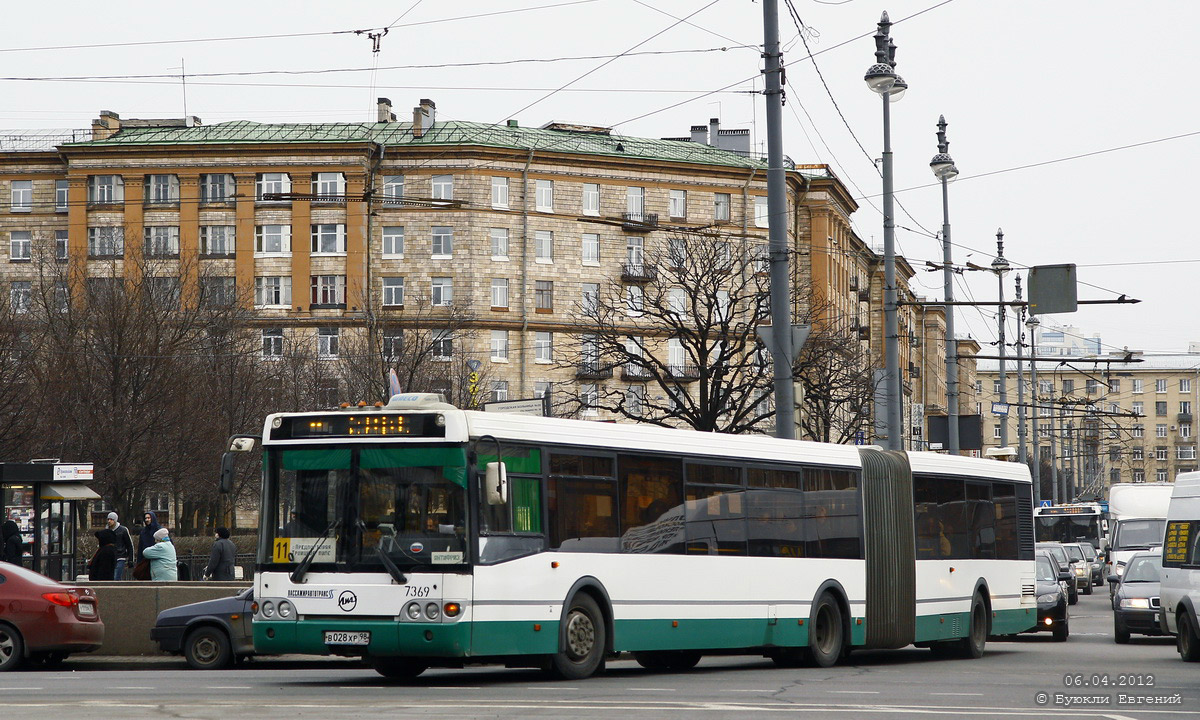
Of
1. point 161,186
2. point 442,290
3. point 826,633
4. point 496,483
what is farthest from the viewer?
point 161,186

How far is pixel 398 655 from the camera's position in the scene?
14078 millimetres

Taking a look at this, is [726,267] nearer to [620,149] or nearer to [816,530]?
[816,530]

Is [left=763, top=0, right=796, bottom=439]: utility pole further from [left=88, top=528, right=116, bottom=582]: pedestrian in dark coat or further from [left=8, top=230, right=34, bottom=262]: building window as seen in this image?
[left=8, top=230, right=34, bottom=262]: building window

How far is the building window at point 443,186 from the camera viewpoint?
74562 millimetres

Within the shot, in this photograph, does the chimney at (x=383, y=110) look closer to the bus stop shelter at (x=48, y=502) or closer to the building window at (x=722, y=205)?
the building window at (x=722, y=205)

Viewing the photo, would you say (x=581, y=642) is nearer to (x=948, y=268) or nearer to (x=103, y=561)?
(x=103, y=561)

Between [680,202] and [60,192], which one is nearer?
[60,192]

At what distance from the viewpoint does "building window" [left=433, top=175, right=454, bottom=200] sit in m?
74.6

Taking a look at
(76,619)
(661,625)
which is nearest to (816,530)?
(661,625)

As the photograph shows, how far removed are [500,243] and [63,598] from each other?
57504 mm

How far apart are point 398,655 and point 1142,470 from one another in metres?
138

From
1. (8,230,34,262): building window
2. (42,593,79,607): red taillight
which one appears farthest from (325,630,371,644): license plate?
(8,230,34,262): building window

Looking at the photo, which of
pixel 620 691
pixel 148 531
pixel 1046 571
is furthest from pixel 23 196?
pixel 620 691

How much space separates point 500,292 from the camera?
2972 inches
